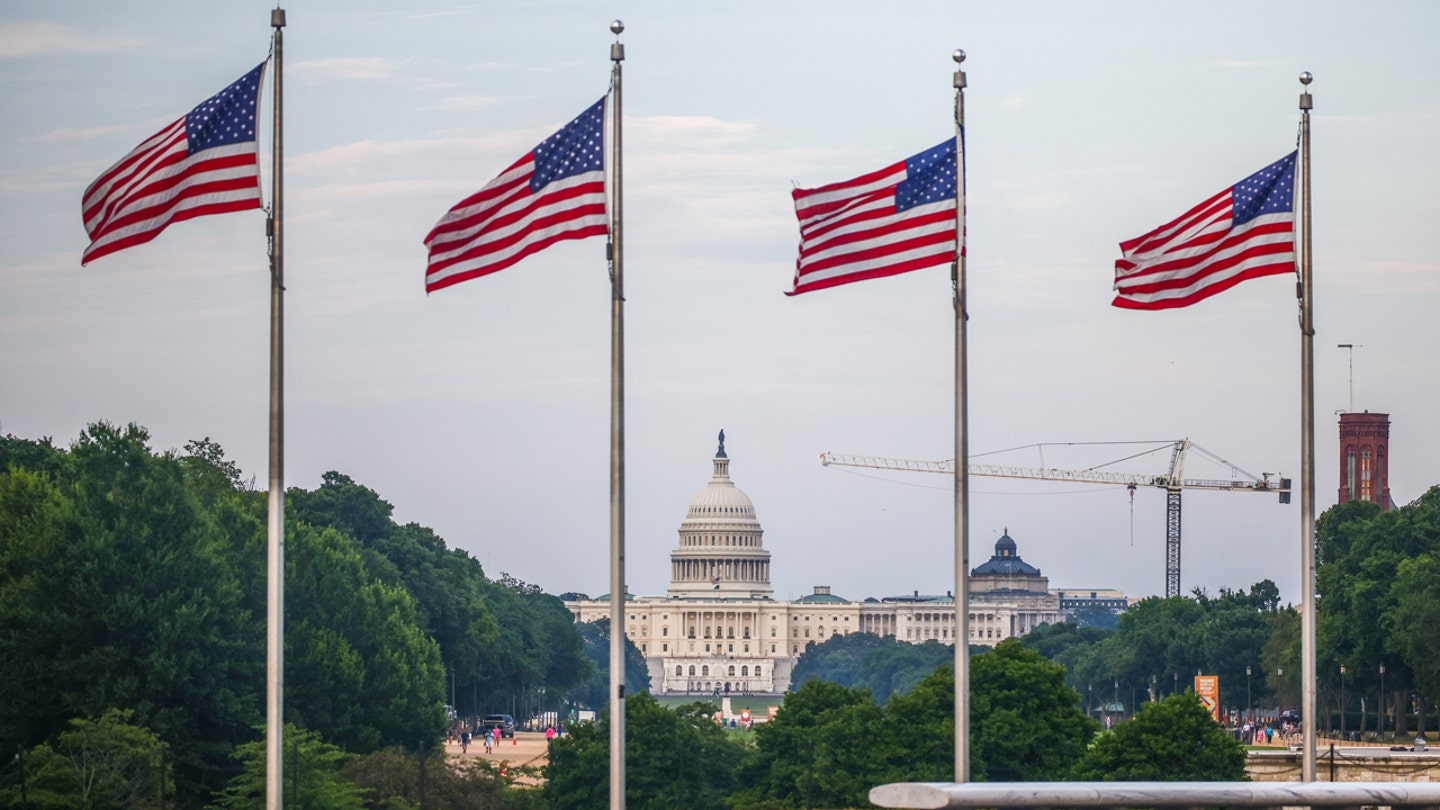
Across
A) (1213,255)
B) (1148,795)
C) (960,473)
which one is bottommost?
(1148,795)

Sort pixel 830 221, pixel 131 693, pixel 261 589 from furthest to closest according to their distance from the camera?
1. pixel 261 589
2. pixel 131 693
3. pixel 830 221

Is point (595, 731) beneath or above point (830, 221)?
beneath

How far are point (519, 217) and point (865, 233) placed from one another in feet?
17.5

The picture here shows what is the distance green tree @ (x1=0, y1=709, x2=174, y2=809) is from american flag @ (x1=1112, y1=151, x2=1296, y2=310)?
31214mm

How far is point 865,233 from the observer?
38.9 meters

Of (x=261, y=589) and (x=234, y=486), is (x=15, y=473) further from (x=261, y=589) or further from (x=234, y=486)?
(x=234, y=486)

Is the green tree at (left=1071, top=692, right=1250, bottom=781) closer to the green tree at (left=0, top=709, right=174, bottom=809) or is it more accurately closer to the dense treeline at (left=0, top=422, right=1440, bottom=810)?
the dense treeline at (left=0, top=422, right=1440, bottom=810)

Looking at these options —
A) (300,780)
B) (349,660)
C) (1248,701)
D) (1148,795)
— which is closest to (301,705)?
(349,660)

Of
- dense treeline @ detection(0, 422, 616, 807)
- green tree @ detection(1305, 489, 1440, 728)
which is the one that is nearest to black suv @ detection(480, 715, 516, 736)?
green tree @ detection(1305, 489, 1440, 728)

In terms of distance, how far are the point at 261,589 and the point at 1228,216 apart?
171 ft

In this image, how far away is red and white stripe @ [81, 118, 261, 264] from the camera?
37.6m

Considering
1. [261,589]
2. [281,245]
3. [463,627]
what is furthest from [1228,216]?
[463,627]

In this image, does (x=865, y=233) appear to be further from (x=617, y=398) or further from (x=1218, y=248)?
(x=1218, y=248)

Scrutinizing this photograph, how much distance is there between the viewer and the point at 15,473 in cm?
8350
